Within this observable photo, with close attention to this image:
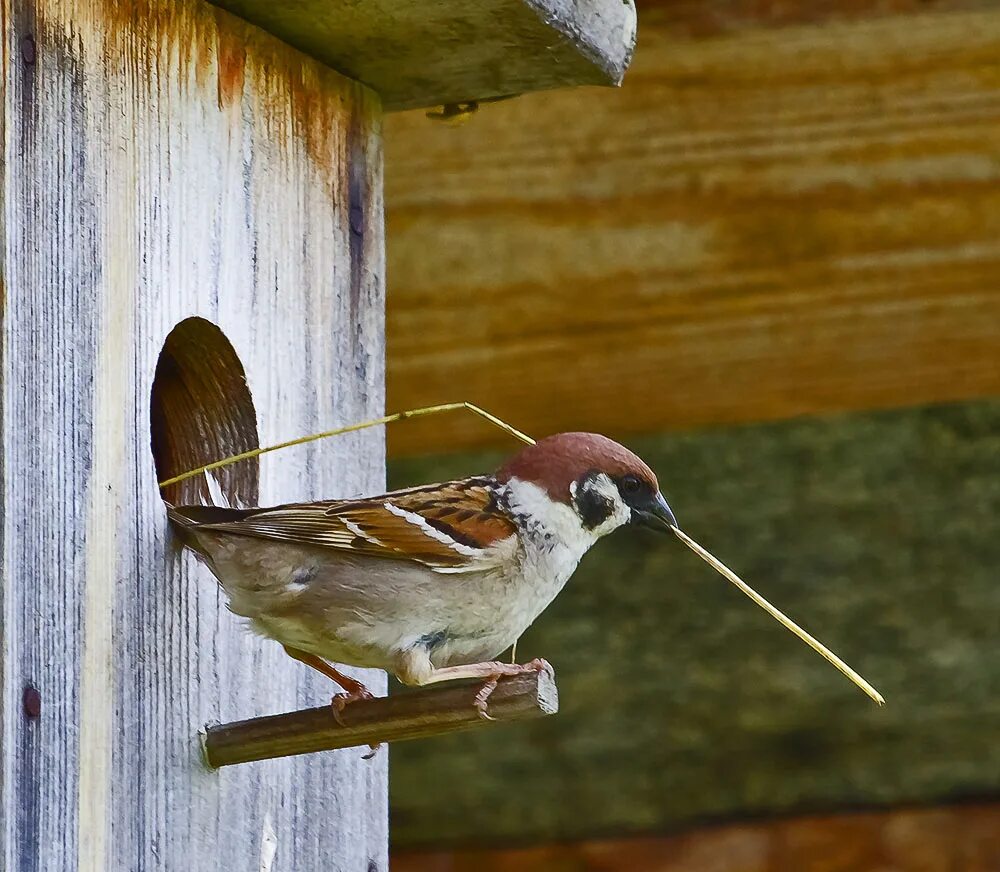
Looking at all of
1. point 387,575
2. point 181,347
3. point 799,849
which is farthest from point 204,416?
point 799,849

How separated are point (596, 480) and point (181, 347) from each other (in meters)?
0.47

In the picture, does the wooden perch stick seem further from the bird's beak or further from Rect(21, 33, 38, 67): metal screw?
Rect(21, 33, 38, 67): metal screw

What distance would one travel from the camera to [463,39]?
281cm

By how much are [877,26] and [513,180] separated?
498mm

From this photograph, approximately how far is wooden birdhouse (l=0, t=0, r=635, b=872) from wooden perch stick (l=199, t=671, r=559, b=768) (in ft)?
0.33

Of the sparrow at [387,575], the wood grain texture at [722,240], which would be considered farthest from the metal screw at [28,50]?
the wood grain texture at [722,240]

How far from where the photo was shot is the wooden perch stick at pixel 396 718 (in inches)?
92.5

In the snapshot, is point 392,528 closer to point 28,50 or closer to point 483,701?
point 483,701

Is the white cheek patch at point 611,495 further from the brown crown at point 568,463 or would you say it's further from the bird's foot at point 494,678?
the bird's foot at point 494,678

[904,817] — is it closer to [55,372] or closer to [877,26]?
[877,26]

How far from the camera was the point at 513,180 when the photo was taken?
331 centimetres

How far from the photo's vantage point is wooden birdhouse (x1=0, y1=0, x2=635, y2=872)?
7.74 feet

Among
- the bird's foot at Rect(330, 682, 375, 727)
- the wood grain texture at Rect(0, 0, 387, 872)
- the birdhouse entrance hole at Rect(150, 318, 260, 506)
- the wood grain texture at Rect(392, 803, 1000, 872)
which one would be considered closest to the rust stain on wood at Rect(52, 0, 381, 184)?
the wood grain texture at Rect(0, 0, 387, 872)

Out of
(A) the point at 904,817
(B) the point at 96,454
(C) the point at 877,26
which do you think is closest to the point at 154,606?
(B) the point at 96,454
